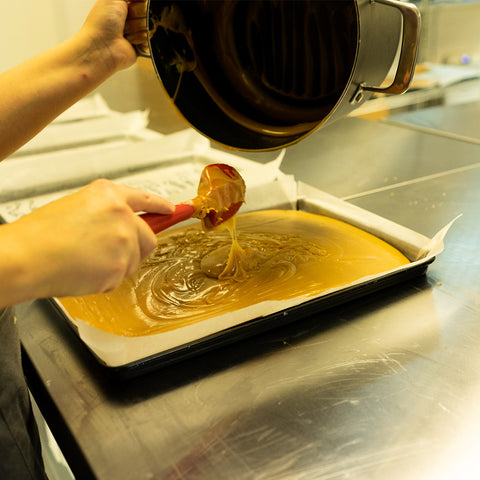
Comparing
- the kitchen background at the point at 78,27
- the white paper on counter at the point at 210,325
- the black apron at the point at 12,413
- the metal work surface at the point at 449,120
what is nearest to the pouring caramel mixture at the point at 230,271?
the white paper on counter at the point at 210,325

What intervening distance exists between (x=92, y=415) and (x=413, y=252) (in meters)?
0.67

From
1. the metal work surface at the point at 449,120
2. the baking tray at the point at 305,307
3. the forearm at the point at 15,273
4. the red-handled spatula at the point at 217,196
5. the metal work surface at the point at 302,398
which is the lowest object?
the metal work surface at the point at 449,120

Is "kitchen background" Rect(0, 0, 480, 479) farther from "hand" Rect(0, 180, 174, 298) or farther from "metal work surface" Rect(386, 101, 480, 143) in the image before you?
"hand" Rect(0, 180, 174, 298)

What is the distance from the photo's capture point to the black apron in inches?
26.6

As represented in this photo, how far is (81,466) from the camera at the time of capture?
62 cm

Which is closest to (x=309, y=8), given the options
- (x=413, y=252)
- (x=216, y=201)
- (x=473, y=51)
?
(x=216, y=201)

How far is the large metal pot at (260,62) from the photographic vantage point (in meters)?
0.89

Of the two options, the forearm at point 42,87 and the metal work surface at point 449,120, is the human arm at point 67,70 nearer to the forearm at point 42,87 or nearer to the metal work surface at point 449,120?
the forearm at point 42,87

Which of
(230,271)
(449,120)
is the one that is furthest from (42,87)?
(449,120)

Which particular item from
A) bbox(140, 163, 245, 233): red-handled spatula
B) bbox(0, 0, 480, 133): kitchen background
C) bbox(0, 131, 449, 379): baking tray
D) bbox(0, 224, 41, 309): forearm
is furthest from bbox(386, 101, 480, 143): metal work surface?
bbox(0, 224, 41, 309): forearm

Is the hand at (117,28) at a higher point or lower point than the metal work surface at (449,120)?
higher

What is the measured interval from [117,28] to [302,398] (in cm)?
72

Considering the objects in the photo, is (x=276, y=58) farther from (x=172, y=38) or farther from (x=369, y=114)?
(x=369, y=114)

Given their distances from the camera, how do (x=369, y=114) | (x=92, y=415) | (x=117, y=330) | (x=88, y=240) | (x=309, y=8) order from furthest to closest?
(x=369, y=114), (x=309, y=8), (x=117, y=330), (x=92, y=415), (x=88, y=240)
